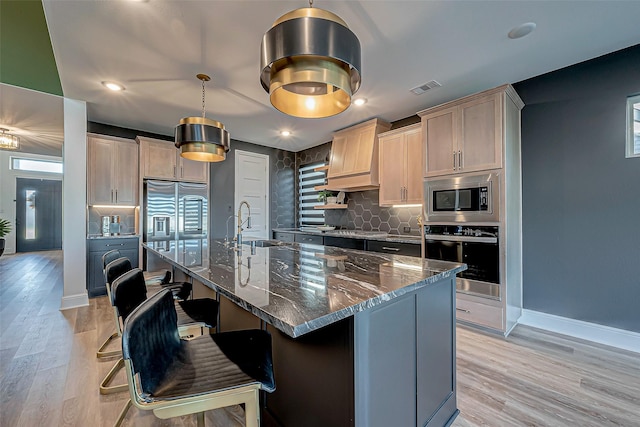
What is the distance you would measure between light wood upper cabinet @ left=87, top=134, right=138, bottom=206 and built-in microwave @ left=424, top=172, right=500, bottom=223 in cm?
429

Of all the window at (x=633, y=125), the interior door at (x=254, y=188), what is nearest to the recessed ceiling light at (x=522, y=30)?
the window at (x=633, y=125)

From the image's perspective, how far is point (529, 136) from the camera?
2945 mm

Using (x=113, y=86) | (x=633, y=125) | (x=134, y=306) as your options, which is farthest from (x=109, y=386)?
(x=633, y=125)

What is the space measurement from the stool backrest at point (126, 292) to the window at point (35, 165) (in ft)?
31.5

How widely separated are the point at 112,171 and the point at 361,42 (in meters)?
3.97

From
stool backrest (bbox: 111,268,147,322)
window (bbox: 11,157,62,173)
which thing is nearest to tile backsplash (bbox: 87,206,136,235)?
stool backrest (bbox: 111,268,147,322)

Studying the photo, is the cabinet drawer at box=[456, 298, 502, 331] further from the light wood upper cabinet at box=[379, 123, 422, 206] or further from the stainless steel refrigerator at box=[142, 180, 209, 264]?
the stainless steel refrigerator at box=[142, 180, 209, 264]

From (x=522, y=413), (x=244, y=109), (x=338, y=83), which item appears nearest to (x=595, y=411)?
(x=522, y=413)

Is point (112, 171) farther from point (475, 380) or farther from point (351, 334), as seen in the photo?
point (475, 380)

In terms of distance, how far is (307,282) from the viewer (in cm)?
118

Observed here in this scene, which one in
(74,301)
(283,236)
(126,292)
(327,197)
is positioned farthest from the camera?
(283,236)

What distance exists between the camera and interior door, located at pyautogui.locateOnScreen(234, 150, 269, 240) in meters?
5.32

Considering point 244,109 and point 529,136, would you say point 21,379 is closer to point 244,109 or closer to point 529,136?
point 244,109

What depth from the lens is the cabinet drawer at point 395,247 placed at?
3.22 meters
